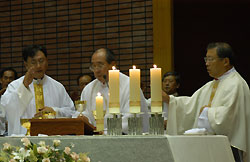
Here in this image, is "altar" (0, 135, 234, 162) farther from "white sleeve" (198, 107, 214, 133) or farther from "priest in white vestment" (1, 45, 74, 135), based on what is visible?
"white sleeve" (198, 107, 214, 133)

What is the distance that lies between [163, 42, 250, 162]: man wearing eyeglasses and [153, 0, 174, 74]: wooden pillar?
2.40 meters

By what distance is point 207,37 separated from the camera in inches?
417

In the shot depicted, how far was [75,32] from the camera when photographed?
9.05 metres

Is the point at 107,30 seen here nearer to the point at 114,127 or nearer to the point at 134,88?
the point at 134,88

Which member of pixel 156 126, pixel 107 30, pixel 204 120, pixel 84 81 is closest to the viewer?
pixel 156 126

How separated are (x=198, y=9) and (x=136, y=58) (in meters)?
2.64

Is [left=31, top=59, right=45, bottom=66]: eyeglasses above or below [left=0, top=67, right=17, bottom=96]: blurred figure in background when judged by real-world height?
above

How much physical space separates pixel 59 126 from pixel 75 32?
5512 mm

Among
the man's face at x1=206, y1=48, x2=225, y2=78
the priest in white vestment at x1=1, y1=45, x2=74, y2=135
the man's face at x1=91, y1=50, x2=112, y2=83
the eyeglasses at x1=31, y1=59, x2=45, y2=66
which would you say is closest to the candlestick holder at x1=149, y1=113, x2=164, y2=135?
the priest in white vestment at x1=1, y1=45, x2=74, y2=135

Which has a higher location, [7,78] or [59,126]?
[7,78]

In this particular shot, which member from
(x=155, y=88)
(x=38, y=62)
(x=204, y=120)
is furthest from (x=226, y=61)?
(x=155, y=88)

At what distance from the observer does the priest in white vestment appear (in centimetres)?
568

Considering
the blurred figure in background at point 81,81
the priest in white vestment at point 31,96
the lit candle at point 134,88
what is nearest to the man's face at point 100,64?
the priest in white vestment at point 31,96

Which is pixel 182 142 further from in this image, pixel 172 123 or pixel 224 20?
pixel 224 20
